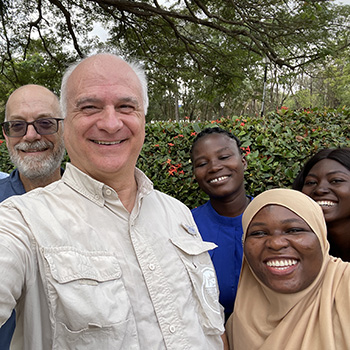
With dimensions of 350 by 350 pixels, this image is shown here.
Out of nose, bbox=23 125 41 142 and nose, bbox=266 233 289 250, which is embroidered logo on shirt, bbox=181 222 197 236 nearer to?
nose, bbox=266 233 289 250

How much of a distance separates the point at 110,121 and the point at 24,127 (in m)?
1.24

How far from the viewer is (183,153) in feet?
13.7

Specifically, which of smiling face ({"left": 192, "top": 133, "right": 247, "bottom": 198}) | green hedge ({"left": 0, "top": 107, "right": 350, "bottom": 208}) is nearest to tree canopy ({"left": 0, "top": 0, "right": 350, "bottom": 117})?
green hedge ({"left": 0, "top": 107, "right": 350, "bottom": 208})

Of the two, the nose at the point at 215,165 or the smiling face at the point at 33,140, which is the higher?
the smiling face at the point at 33,140

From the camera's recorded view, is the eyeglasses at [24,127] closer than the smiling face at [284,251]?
No

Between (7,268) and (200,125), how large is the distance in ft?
11.3

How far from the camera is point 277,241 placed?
1.65m

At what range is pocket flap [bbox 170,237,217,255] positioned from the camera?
1561 millimetres

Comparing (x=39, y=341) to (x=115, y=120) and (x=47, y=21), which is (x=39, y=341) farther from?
(x=47, y=21)

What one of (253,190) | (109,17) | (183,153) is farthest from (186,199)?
(109,17)

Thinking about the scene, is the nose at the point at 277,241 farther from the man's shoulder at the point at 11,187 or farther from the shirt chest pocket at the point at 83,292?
the man's shoulder at the point at 11,187

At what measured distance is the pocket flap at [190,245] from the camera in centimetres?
156

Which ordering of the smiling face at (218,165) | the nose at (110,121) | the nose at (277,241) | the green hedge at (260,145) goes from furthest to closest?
the green hedge at (260,145)
the smiling face at (218,165)
the nose at (277,241)
the nose at (110,121)

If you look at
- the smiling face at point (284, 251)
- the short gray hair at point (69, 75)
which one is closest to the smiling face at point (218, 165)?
the smiling face at point (284, 251)
